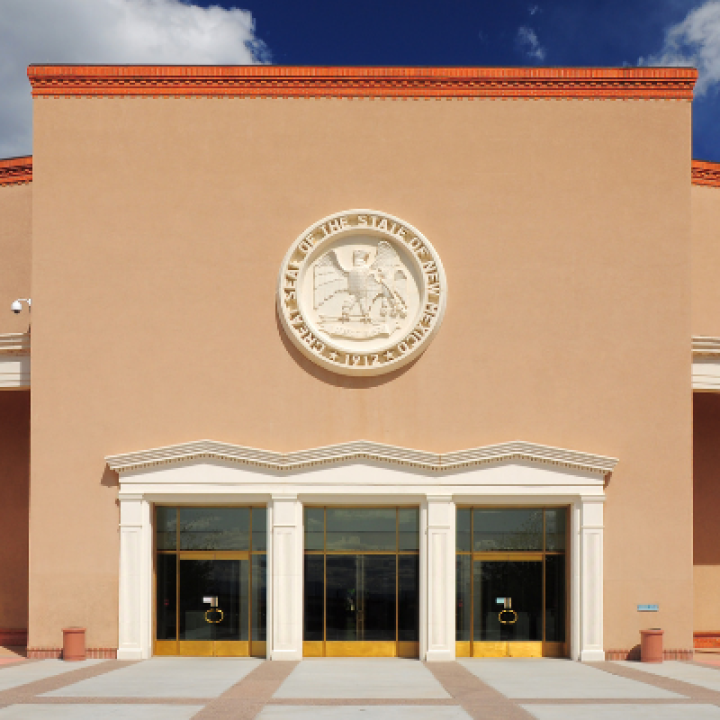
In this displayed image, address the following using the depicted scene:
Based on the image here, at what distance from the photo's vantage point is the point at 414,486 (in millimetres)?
22078

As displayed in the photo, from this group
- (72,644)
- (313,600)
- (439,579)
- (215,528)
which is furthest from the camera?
(215,528)

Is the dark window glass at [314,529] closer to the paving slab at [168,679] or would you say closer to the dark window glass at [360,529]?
the dark window glass at [360,529]

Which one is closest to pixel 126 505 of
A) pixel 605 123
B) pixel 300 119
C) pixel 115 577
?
pixel 115 577

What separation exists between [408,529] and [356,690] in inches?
236

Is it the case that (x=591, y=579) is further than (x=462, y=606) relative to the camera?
No

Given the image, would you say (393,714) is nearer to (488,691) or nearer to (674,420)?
(488,691)

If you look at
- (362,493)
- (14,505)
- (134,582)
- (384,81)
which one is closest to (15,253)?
(14,505)

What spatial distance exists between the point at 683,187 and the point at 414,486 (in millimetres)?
10061

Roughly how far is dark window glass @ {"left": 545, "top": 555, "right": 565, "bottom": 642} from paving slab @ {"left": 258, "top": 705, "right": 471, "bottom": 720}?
797cm

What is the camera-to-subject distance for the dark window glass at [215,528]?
22891mm

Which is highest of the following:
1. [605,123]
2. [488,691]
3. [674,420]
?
[605,123]

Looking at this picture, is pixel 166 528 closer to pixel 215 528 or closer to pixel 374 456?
pixel 215 528

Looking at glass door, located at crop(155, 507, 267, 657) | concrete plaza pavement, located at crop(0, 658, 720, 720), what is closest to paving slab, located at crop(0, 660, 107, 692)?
concrete plaza pavement, located at crop(0, 658, 720, 720)

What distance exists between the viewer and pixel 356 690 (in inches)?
682
